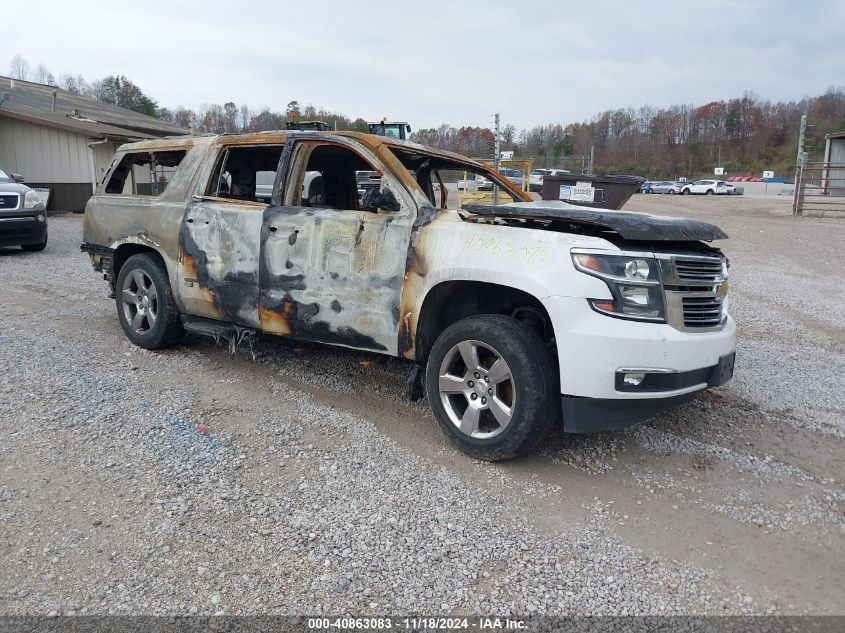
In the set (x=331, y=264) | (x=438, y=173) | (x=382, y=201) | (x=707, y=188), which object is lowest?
(x=331, y=264)

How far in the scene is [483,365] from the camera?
3.72 metres

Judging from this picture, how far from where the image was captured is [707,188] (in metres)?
54.1

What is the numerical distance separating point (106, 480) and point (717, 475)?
132 inches

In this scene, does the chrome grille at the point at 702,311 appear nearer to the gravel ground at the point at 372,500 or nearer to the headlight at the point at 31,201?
the gravel ground at the point at 372,500

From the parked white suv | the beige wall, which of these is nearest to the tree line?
the parked white suv

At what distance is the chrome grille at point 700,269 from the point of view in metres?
3.45

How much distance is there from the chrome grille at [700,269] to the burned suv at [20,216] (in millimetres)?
11429

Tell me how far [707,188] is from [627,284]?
187 ft

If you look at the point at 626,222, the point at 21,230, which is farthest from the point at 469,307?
the point at 21,230

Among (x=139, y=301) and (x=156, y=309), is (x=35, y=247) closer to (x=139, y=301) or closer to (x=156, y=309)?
(x=139, y=301)

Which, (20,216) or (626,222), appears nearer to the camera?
(626,222)

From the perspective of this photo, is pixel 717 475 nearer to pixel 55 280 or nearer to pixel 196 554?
pixel 196 554

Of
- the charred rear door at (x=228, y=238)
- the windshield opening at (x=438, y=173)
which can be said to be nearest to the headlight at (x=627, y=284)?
the windshield opening at (x=438, y=173)

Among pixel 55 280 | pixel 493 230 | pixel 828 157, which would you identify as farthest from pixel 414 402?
pixel 828 157
